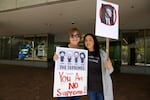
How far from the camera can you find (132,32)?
1345cm

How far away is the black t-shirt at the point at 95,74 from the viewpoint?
2.50 m

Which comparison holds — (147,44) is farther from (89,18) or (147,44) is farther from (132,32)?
(89,18)

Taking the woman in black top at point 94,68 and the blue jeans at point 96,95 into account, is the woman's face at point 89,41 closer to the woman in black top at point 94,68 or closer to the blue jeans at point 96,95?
the woman in black top at point 94,68

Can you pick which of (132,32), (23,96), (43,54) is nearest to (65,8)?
(23,96)

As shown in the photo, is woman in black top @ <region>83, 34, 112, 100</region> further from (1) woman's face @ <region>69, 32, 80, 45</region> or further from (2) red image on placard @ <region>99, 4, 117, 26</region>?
(2) red image on placard @ <region>99, 4, 117, 26</region>

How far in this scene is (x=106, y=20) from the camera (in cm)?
252

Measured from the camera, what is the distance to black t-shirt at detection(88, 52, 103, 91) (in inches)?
98.3

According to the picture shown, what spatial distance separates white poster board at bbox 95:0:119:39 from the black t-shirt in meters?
0.33

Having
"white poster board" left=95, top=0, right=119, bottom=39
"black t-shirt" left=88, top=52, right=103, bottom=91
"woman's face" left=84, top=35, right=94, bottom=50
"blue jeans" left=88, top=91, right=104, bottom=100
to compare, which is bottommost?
"blue jeans" left=88, top=91, right=104, bottom=100

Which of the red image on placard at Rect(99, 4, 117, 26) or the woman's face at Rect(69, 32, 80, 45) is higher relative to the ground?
the red image on placard at Rect(99, 4, 117, 26)

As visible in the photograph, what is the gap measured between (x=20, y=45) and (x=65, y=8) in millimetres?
11879

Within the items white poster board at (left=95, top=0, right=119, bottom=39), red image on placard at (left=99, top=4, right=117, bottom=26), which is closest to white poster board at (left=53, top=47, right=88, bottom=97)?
white poster board at (left=95, top=0, right=119, bottom=39)

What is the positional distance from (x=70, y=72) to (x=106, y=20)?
814 mm

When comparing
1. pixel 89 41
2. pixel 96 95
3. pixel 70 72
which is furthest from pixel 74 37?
pixel 96 95
